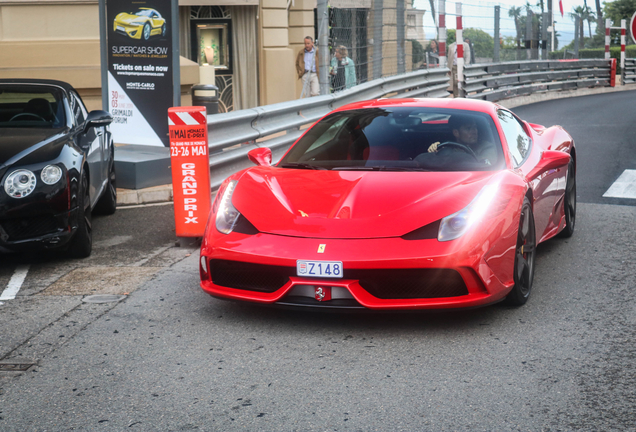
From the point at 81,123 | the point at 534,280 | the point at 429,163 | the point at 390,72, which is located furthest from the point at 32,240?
the point at 390,72

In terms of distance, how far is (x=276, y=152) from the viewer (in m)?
8.88

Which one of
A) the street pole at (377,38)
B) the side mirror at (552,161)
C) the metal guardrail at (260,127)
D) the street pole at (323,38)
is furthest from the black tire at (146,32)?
the side mirror at (552,161)

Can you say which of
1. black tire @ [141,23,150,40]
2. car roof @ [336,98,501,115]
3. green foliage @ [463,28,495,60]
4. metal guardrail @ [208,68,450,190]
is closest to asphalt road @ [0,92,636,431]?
car roof @ [336,98,501,115]

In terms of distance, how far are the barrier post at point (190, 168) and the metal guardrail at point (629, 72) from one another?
24341 mm

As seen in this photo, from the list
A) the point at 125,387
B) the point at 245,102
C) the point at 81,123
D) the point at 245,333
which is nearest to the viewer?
the point at 125,387

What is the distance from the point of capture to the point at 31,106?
6.96 metres

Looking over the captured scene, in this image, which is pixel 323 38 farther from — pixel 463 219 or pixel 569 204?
pixel 463 219

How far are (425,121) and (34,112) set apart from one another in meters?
3.51

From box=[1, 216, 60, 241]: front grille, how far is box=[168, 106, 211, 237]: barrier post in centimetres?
113

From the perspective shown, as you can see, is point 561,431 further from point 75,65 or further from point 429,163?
point 75,65

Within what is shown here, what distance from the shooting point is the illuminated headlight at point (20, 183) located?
5523 millimetres

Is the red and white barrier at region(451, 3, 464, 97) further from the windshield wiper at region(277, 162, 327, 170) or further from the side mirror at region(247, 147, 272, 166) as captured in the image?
the windshield wiper at region(277, 162, 327, 170)

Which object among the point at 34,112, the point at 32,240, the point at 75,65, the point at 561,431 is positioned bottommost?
the point at 561,431

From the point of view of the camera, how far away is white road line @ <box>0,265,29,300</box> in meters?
5.18
